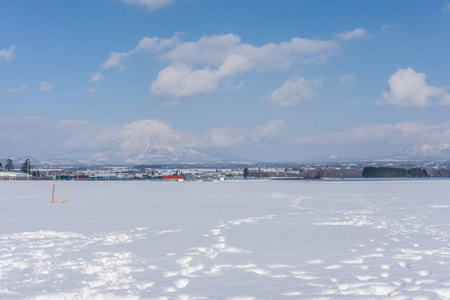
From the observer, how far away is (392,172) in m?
106

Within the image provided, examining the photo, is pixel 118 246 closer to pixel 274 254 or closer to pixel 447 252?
pixel 274 254

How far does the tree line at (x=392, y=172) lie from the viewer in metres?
105

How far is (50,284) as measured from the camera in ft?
20.3

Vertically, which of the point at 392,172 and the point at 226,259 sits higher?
the point at 392,172

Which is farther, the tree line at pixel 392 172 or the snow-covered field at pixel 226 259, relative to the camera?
the tree line at pixel 392 172

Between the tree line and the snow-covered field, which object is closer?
the snow-covered field

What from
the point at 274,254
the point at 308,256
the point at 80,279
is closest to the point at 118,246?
the point at 80,279

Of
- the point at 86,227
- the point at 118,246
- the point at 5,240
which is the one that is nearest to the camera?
the point at 118,246

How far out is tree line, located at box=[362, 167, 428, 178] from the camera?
105000 mm

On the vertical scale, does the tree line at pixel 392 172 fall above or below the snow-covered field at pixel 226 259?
above

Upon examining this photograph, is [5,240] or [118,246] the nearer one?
[118,246]

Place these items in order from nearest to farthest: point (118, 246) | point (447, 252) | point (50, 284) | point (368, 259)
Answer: point (50, 284) < point (368, 259) < point (447, 252) < point (118, 246)

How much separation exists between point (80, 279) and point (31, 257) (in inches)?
85.7

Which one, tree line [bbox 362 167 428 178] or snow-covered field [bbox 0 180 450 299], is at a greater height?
tree line [bbox 362 167 428 178]
